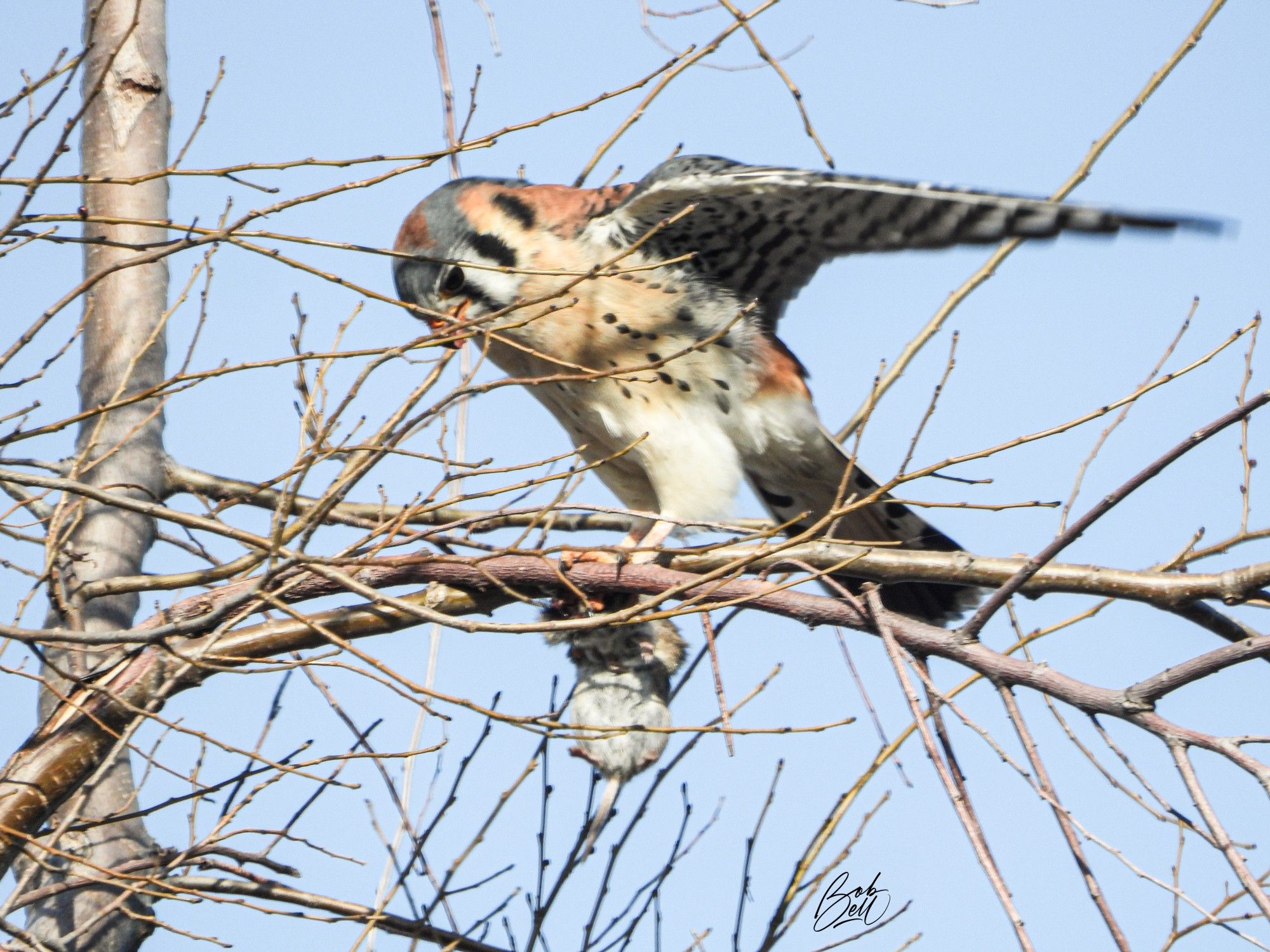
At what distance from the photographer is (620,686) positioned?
3.45 metres

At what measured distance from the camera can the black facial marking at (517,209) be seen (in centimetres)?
384

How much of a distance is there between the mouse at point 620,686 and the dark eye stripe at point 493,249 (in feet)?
3.69

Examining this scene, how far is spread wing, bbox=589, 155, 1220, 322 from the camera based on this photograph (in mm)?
2930

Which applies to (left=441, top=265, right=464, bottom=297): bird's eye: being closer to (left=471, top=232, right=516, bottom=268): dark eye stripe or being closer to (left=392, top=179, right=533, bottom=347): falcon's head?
(left=392, top=179, right=533, bottom=347): falcon's head

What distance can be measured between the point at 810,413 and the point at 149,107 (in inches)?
80.1

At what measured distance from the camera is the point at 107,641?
1.98 meters

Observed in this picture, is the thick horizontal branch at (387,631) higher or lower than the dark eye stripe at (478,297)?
lower

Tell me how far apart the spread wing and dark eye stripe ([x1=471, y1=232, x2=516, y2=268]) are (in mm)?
271

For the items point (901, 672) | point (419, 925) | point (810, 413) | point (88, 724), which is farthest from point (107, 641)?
point (810, 413)

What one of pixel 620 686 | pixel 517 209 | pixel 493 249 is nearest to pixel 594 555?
pixel 620 686

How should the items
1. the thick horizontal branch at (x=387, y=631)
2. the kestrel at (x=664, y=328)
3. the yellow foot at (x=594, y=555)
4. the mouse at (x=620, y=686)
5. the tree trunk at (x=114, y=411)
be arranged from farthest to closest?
the kestrel at (x=664, y=328) < the mouse at (x=620, y=686) < the yellow foot at (x=594, y=555) < the tree trunk at (x=114, y=411) < the thick horizontal branch at (x=387, y=631)

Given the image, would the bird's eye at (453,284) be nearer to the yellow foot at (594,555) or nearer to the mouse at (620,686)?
the yellow foot at (594,555)

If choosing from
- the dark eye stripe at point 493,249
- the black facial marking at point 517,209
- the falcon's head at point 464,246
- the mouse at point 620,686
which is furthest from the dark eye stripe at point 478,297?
the mouse at point 620,686

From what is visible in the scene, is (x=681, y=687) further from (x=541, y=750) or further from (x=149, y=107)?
(x=149, y=107)
